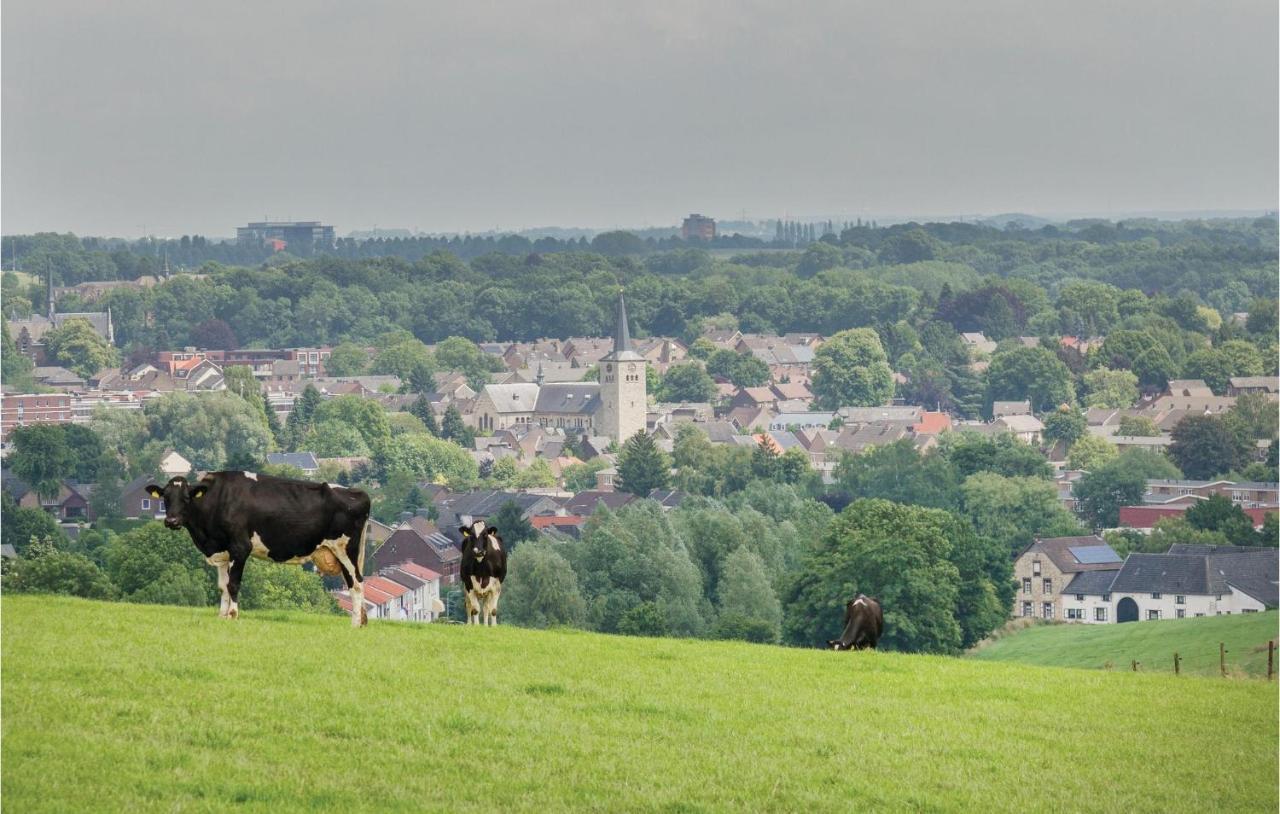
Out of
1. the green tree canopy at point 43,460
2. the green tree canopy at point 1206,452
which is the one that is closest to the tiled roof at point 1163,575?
the green tree canopy at point 1206,452

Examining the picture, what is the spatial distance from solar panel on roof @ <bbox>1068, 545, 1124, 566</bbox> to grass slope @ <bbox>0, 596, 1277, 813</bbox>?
5582 centimetres

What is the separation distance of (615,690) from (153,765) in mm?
3065

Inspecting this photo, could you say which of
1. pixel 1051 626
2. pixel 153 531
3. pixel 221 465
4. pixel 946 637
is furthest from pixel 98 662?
pixel 221 465

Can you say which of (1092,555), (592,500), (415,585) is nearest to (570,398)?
(592,500)

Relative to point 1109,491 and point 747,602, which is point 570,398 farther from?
point 747,602

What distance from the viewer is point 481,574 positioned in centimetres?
1639

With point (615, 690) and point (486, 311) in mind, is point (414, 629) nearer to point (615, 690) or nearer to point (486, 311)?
point (615, 690)

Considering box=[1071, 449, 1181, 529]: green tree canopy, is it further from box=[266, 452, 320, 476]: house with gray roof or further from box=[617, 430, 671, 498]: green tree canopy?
box=[266, 452, 320, 476]: house with gray roof

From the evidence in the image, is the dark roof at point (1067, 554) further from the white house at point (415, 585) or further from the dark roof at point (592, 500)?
the dark roof at point (592, 500)

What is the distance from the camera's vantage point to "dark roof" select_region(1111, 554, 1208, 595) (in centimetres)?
6322

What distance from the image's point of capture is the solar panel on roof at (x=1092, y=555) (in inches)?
2685

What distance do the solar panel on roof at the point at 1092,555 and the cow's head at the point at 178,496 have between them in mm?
57078

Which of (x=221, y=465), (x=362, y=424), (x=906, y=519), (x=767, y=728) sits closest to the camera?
(x=767, y=728)

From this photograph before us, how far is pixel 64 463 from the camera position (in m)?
92.6
